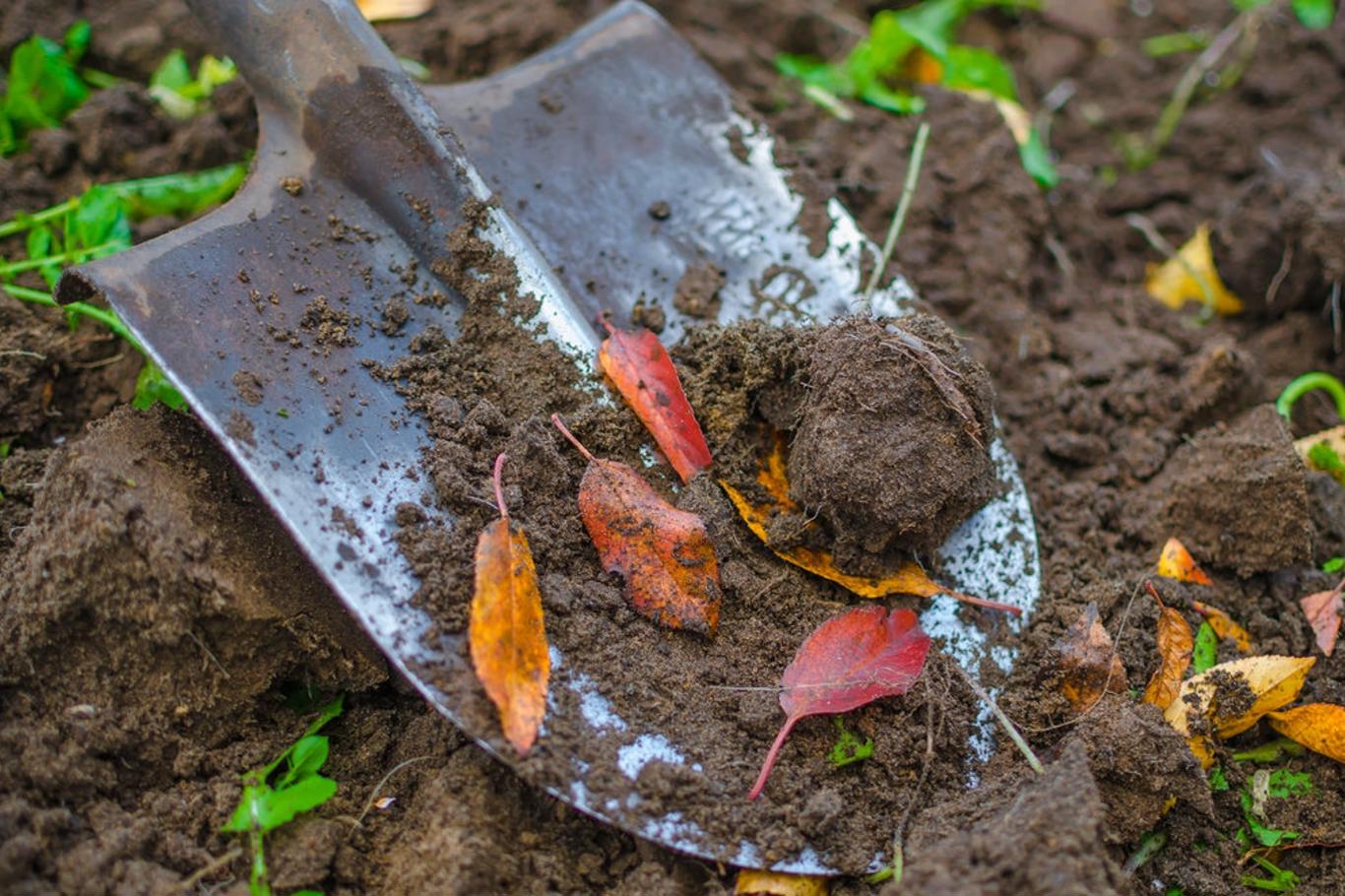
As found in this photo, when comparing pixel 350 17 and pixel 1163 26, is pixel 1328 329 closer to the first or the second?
pixel 1163 26

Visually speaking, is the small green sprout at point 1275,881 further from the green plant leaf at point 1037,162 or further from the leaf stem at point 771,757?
the green plant leaf at point 1037,162

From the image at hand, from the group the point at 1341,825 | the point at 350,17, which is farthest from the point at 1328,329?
the point at 350,17

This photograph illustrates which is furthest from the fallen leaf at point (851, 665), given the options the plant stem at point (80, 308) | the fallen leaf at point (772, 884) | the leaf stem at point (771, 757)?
the plant stem at point (80, 308)

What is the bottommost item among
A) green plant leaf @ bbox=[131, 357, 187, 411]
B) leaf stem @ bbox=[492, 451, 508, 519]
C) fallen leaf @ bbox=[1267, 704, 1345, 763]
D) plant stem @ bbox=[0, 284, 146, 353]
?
fallen leaf @ bbox=[1267, 704, 1345, 763]

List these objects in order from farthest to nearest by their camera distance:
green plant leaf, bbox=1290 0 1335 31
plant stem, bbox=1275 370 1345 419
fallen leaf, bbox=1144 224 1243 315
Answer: green plant leaf, bbox=1290 0 1335 31
fallen leaf, bbox=1144 224 1243 315
plant stem, bbox=1275 370 1345 419

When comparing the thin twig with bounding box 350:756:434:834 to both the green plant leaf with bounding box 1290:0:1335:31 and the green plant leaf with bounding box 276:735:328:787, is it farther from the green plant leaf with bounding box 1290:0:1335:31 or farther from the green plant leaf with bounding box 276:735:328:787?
the green plant leaf with bounding box 1290:0:1335:31

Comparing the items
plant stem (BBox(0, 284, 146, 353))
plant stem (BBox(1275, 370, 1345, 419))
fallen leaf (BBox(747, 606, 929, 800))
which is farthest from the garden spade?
plant stem (BBox(1275, 370, 1345, 419))
